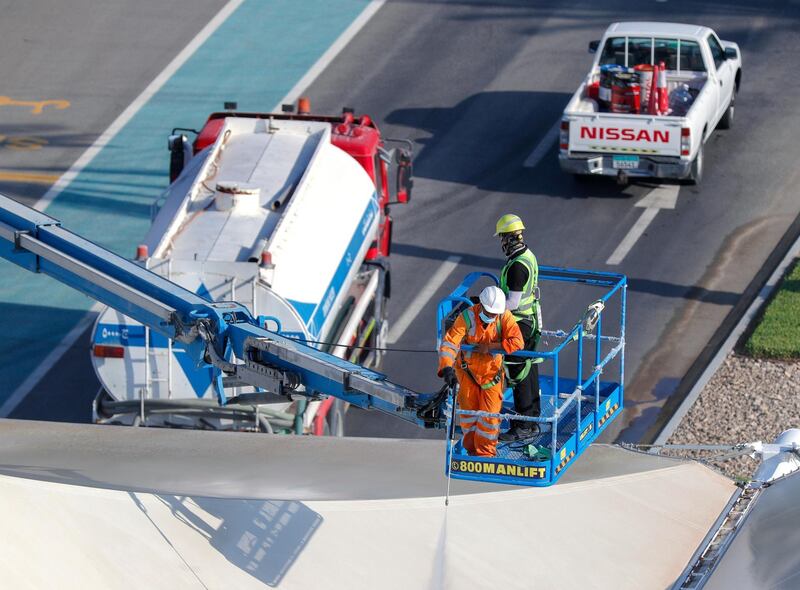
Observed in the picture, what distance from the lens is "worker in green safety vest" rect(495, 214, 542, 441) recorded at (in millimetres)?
14078

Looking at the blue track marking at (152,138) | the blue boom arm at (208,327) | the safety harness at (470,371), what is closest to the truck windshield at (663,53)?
the blue track marking at (152,138)

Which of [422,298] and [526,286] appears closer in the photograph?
[526,286]

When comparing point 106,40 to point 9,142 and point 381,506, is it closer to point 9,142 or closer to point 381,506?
point 9,142

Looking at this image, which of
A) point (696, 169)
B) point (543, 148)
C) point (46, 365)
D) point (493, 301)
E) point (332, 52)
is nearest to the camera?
point (493, 301)

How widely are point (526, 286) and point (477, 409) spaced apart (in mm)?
1333

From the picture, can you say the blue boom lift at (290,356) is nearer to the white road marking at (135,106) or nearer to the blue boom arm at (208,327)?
the blue boom arm at (208,327)

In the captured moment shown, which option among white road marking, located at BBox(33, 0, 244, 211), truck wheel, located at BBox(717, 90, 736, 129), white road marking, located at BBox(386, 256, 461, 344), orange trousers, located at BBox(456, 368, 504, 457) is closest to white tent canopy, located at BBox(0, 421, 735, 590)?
orange trousers, located at BBox(456, 368, 504, 457)

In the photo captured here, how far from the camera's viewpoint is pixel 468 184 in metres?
27.5

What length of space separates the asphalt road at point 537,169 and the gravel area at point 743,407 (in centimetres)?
82

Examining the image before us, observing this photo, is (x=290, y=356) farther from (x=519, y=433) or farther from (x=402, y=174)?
(x=402, y=174)

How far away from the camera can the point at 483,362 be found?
13508 mm

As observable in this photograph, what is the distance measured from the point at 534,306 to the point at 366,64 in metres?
18.0

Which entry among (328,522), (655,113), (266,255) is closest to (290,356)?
(328,522)

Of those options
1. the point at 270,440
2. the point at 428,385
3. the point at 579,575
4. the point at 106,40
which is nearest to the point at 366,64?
the point at 106,40
